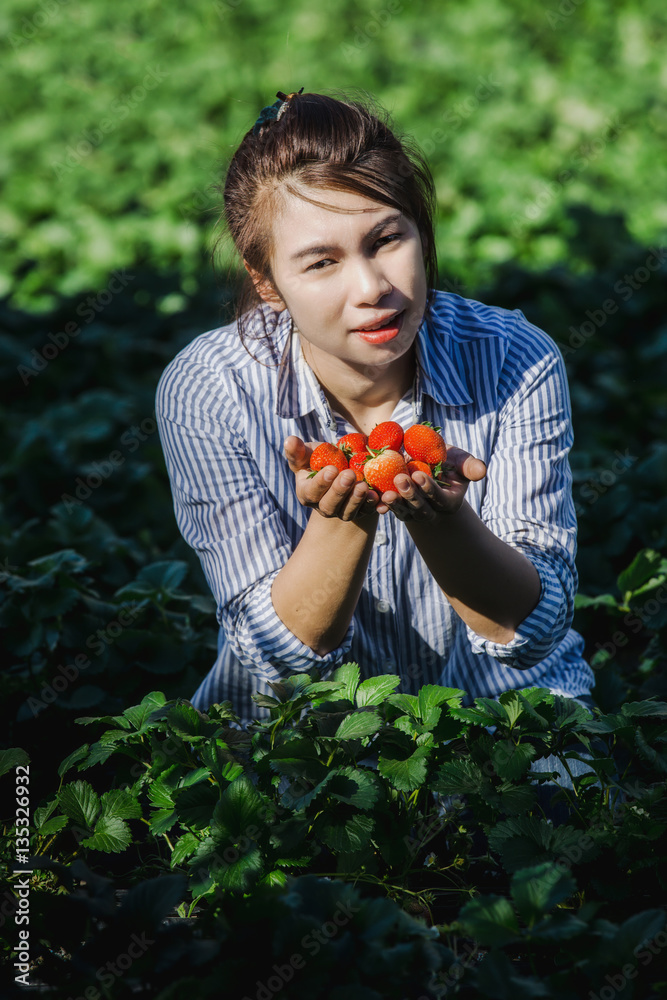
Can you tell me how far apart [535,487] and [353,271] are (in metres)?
0.55

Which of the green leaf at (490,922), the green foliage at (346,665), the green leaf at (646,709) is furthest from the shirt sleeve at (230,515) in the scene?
the green leaf at (490,922)

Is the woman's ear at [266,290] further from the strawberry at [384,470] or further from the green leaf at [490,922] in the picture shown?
the green leaf at [490,922]

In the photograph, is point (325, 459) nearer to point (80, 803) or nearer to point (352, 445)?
point (352, 445)

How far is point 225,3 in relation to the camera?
7840 mm

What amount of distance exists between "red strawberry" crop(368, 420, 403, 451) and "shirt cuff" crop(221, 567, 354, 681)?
0.38 meters

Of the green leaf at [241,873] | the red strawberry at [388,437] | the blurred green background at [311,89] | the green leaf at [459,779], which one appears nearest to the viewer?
the green leaf at [241,873]

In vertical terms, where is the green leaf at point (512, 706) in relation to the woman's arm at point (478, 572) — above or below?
below

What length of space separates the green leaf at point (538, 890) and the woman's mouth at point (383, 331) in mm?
968

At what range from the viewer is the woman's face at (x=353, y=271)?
71.0 inches

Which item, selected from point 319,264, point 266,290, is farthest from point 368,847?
point 266,290

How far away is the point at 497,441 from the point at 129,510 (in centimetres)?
193

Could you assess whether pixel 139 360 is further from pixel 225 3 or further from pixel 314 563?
pixel 225 3

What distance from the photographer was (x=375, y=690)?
1636mm

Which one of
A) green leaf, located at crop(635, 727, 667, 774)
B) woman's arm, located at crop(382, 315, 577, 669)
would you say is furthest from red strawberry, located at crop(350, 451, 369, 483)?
green leaf, located at crop(635, 727, 667, 774)
